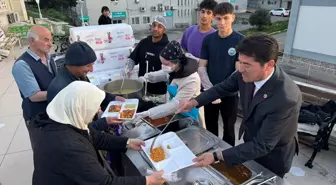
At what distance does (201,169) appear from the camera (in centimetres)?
136

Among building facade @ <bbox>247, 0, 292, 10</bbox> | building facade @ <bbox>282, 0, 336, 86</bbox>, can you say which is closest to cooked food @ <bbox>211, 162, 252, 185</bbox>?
building facade @ <bbox>282, 0, 336, 86</bbox>

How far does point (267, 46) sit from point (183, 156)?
788mm

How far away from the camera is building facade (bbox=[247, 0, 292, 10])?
3266 centimetres

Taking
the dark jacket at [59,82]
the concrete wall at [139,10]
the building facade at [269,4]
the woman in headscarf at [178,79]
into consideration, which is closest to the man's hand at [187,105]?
the woman in headscarf at [178,79]

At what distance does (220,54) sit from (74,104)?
1.52 meters

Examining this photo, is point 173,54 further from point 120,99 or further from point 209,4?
point 209,4

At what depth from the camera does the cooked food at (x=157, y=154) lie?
143 centimetres

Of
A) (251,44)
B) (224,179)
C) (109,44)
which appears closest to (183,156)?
(224,179)

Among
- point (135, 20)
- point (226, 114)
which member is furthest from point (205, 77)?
point (135, 20)

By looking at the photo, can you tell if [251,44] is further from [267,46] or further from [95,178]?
[95,178]

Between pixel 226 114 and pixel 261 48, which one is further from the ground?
pixel 261 48

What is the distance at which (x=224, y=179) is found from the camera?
129 centimetres

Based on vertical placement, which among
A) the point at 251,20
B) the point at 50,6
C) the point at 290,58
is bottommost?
the point at 290,58

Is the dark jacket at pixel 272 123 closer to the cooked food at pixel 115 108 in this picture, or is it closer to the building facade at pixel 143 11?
the cooked food at pixel 115 108
